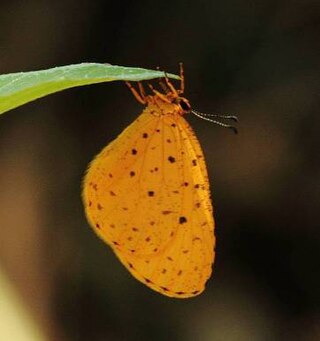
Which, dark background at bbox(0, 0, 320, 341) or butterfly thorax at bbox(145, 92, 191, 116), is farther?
dark background at bbox(0, 0, 320, 341)

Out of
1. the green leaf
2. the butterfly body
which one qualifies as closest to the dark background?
the butterfly body

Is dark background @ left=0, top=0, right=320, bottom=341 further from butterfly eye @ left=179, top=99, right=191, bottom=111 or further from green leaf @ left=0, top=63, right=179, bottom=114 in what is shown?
green leaf @ left=0, top=63, right=179, bottom=114

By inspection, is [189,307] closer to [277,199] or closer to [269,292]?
[269,292]

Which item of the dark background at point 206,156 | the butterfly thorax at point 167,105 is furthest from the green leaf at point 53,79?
the dark background at point 206,156

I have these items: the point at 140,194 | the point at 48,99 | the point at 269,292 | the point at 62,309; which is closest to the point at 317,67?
the point at 269,292

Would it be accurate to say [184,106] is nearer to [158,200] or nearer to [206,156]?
[158,200]
